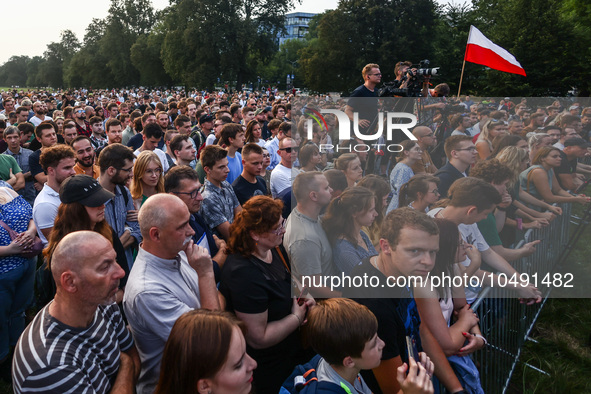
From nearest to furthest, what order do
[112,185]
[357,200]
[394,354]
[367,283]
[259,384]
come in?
1. [394,354]
2. [367,283]
3. [259,384]
4. [357,200]
5. [112,185]

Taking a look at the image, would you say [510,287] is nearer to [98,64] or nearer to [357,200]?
[357,200]

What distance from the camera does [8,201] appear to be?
10.9 ft

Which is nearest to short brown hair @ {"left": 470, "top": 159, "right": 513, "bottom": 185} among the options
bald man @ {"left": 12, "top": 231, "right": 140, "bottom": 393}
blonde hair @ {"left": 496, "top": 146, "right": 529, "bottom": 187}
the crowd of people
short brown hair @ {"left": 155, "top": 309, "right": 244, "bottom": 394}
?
the crowd of people

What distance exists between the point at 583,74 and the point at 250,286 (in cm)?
2741

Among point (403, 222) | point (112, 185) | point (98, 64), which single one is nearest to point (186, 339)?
point (403, 222)

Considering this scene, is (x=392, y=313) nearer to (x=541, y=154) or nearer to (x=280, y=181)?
(x=280, y=181)

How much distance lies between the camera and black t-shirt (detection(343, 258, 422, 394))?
2.11 m

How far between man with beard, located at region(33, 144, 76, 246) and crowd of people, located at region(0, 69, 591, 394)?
0.01 meters

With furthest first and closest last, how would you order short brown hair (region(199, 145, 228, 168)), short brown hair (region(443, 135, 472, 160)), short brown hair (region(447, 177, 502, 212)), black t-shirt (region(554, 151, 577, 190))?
black t-shirt (region(554, 151, 577, 190)), short brown hair (region(443, 135, 472, 160)), short brown hair (region(199, 145, 228, 168)), short brown hair (region(447, 177, 502, 212))

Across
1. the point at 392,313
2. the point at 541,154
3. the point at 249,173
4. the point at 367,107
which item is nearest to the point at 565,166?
the point at 541,154

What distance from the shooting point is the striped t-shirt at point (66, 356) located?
169 cm

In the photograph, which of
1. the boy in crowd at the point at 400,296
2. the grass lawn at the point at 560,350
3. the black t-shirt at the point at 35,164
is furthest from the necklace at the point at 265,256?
the black t-shirt at the point at 35,164

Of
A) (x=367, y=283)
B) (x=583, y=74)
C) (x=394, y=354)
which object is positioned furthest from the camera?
(x=583, y=74)

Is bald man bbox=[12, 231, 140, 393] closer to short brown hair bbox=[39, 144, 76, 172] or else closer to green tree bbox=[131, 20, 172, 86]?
short brown hair bbox=[39, 144, 76, 172]
